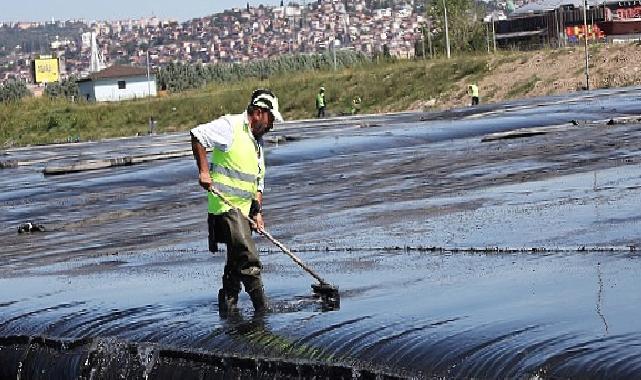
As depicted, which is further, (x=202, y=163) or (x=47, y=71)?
(x=47, y=71)

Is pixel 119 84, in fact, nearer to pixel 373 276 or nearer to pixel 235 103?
pixel 235 103

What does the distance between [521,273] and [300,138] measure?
2787cm

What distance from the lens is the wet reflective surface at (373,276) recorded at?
Result: 8.87 meters

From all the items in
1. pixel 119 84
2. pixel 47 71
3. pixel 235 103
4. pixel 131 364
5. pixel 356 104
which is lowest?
pixel 356 104

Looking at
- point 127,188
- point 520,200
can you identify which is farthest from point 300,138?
point 520,200

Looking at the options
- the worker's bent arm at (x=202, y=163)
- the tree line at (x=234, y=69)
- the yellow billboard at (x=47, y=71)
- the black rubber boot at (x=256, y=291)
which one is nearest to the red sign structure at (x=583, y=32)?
the tree line at (x=234, y=69)

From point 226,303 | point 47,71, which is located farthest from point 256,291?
point 47,71

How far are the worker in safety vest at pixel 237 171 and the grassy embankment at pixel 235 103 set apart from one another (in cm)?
5991

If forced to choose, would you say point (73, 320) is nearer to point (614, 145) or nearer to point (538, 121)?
point (614, 145)

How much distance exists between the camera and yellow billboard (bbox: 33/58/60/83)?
17112cm

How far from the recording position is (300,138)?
39188mm

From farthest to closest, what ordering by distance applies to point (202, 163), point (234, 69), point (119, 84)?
point (234, 69), point (119, 84), point (202, 163)

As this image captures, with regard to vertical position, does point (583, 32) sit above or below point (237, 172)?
below

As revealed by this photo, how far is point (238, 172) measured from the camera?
33.3 feet
